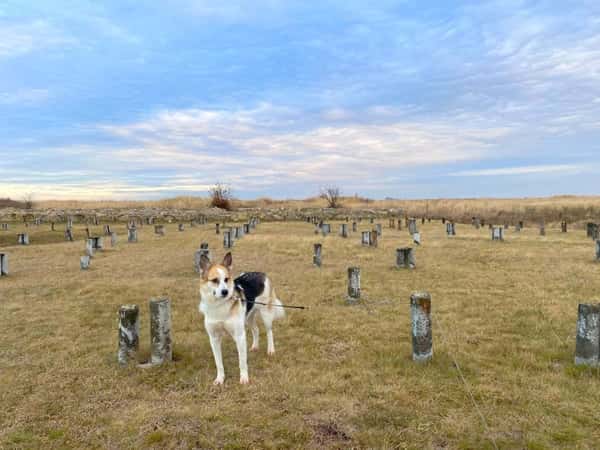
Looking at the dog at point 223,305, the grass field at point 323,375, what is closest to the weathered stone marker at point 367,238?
the grass field at point 323,375

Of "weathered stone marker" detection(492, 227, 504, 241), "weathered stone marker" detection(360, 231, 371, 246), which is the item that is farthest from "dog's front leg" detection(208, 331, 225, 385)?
"weathered stone marker" detection(492, 227, 504, 241)

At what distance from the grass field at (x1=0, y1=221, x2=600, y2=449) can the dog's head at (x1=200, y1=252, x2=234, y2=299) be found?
4.33 ft

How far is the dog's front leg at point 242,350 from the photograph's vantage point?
5638mm

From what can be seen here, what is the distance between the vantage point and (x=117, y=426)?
476cm

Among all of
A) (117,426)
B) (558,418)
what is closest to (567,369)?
(558,418)

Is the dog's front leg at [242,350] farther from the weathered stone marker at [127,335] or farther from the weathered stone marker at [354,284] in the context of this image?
the weathered stone marker at [354,284]

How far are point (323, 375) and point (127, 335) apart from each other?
3.10 metres

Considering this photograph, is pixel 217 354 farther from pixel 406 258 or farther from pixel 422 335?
pixel 406 258

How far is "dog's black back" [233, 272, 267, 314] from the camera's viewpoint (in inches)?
239

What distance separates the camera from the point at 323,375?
5.96 metres

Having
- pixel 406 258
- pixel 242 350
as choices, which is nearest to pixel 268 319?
pixel 242 350

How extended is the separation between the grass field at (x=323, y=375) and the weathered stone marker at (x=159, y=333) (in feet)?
0.77

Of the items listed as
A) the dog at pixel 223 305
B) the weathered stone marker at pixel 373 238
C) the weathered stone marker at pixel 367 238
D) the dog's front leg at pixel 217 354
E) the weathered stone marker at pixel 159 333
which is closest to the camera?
the dog at pixel 223 305

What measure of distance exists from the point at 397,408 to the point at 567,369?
2.76m
